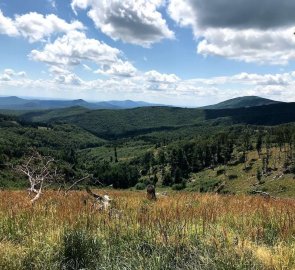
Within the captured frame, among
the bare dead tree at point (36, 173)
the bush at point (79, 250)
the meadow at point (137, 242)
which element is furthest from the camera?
the bare dead tree at point (36, 173)

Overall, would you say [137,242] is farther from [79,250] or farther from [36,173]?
[36,173]

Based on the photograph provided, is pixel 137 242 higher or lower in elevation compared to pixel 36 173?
higher

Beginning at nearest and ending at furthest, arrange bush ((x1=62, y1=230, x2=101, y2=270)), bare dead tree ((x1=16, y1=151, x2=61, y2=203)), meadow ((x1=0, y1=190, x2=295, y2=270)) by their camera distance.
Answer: meadow ((x1=0, y1=190, x2=295, y2=270)), bush ((x1=62, y1=230, x2=101, y2=270)), bare dead tree ((x1=16, y1=151, x2=61, y2=203))

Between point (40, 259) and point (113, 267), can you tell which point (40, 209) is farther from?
point (113, 267)

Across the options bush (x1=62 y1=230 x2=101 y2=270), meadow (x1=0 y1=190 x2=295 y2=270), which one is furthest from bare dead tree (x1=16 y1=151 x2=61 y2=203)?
bush (x1=62 y1=230 x2=101 y2=270)

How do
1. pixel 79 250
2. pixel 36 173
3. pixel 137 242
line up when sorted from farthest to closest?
pixel 36 173 < pixel 137 242 < pixel 79 250

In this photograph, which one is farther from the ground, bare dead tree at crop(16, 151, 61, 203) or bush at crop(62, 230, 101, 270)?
bush at crop(62, 230, 101, 270)

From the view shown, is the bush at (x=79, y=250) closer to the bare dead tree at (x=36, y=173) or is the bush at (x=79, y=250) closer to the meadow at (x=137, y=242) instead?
the meadow at (x=137, y=242)

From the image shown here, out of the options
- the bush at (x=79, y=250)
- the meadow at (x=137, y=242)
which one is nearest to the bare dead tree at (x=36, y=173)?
the meadow at (x=137, y=242)

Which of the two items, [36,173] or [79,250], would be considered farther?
[36,173]

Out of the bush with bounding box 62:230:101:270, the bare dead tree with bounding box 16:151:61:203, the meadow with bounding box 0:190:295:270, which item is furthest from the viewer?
the bare dead tree with bounding box 16:151:61:203

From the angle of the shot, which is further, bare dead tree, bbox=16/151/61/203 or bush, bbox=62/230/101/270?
bare dead tree, bbox=16/151/61/203

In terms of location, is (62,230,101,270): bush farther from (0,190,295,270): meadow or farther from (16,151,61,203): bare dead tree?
(16,151,61,203): bare dead tree

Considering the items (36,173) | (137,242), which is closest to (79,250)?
(137,242)
